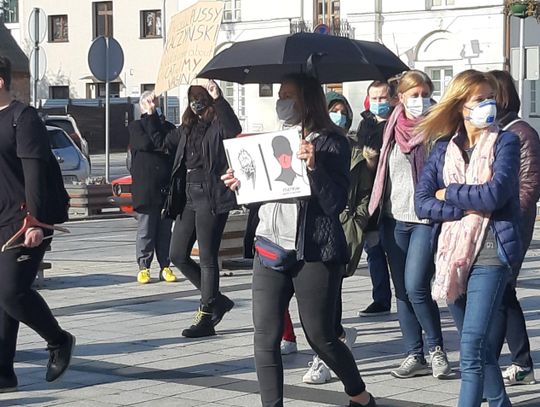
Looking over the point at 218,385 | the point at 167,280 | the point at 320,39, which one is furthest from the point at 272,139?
the point at 167,280

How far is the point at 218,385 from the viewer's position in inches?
314

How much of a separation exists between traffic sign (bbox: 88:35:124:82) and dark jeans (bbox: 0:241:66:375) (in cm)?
1487

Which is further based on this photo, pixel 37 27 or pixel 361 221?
pixel 37 27

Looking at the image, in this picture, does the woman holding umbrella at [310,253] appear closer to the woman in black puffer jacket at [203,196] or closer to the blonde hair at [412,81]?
the blonde hair at [412,81]

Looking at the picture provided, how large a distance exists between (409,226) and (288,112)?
172cm

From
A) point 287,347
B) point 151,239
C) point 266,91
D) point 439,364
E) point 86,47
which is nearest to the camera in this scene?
point 439,364

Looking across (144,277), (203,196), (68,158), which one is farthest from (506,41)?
(203,196)

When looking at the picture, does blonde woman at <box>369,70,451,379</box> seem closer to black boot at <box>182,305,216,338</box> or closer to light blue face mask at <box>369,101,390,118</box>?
light blue face mask at <box>369,101,390,118</box>

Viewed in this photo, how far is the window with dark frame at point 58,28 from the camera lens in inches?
2638

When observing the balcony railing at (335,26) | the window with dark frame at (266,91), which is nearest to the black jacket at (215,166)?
the window with dark frame at (266,91)

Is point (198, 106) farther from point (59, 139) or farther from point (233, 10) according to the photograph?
point (233, 10)

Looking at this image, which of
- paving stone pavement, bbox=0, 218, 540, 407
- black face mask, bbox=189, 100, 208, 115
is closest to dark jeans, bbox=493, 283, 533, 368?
paving stone pavement, bbox=0, 218, 540, 407

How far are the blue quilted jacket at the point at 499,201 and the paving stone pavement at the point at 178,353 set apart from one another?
56.8 inches

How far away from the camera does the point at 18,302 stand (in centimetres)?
762
